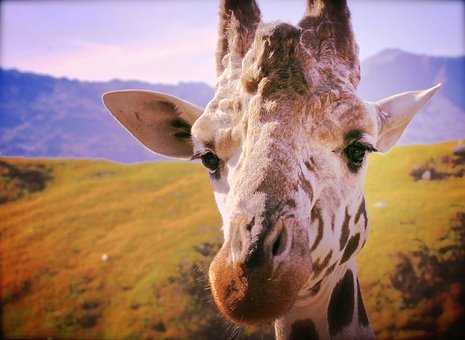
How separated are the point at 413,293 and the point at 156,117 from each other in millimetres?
10768

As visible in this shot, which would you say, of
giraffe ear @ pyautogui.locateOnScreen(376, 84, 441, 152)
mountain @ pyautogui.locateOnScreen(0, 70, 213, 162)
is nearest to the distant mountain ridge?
mountain @ pyautogui.locateOnScreen(0, 70, 213, 162)

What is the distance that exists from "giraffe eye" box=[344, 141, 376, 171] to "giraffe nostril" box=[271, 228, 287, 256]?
1438mm

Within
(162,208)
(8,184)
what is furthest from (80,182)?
(162,208)

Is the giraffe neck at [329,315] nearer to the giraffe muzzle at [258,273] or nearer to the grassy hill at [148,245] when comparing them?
the giraffe muzzle at [258,273]

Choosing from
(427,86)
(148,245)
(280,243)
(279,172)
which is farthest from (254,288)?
(427,86)

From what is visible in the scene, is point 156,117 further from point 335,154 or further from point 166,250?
point 166,250

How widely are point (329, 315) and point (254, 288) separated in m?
2.34

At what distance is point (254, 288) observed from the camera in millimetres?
2332

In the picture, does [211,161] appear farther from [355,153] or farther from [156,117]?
[156,117]

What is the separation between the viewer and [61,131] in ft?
104

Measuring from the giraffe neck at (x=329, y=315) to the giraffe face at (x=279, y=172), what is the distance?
43 cm

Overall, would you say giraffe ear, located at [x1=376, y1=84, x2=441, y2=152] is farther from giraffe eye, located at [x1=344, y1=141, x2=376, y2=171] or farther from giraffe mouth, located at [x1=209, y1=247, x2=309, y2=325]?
giraffe mouth, located at [x1=209, y1=247, x2=309, y2=325]

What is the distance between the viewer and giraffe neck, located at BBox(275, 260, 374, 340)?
4.16m

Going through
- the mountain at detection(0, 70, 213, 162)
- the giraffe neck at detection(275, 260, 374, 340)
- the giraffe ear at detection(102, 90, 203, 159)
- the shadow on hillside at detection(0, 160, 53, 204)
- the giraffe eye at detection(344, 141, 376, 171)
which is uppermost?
the giraffe eye at detection(344, 141, 376, 171)
